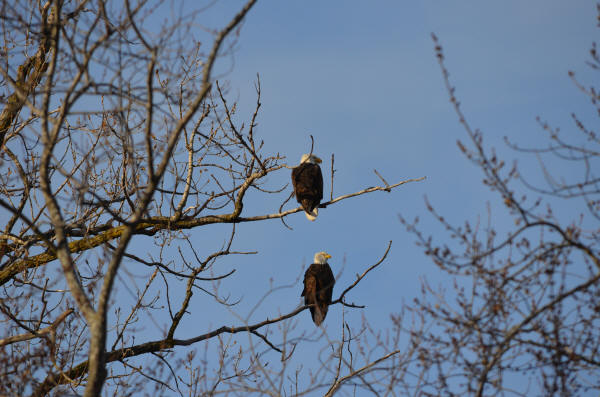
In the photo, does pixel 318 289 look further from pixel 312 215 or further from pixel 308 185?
pixel 308 185

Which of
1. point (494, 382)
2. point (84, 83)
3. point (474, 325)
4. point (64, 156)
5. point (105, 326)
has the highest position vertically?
point (64, 156)

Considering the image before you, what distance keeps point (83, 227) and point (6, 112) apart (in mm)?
1403

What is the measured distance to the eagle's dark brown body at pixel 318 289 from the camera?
845 cm

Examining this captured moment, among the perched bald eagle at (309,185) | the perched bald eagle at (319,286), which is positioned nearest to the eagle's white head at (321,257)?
the perched bald eagle at (319,286)

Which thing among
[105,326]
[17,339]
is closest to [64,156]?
[17,339]

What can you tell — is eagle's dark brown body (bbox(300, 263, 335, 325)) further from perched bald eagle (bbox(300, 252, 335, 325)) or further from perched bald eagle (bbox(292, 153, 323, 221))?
perched bald eagle (bbox(292, 153, 323, 221))

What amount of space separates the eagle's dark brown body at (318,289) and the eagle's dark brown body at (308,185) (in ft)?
2.81

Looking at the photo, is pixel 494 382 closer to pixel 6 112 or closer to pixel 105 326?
pixel 105 326

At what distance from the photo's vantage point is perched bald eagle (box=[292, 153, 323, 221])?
8617mm

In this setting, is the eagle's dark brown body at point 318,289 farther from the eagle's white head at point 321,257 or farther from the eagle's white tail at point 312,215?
the eagle's white tail at point 312,215

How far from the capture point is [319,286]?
865cm

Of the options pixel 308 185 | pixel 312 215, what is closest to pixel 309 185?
pixel 308 185

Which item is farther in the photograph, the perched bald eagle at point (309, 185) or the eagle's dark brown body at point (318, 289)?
the perched bald eagle at point (309, 185)

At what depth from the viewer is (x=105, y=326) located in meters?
3.92
